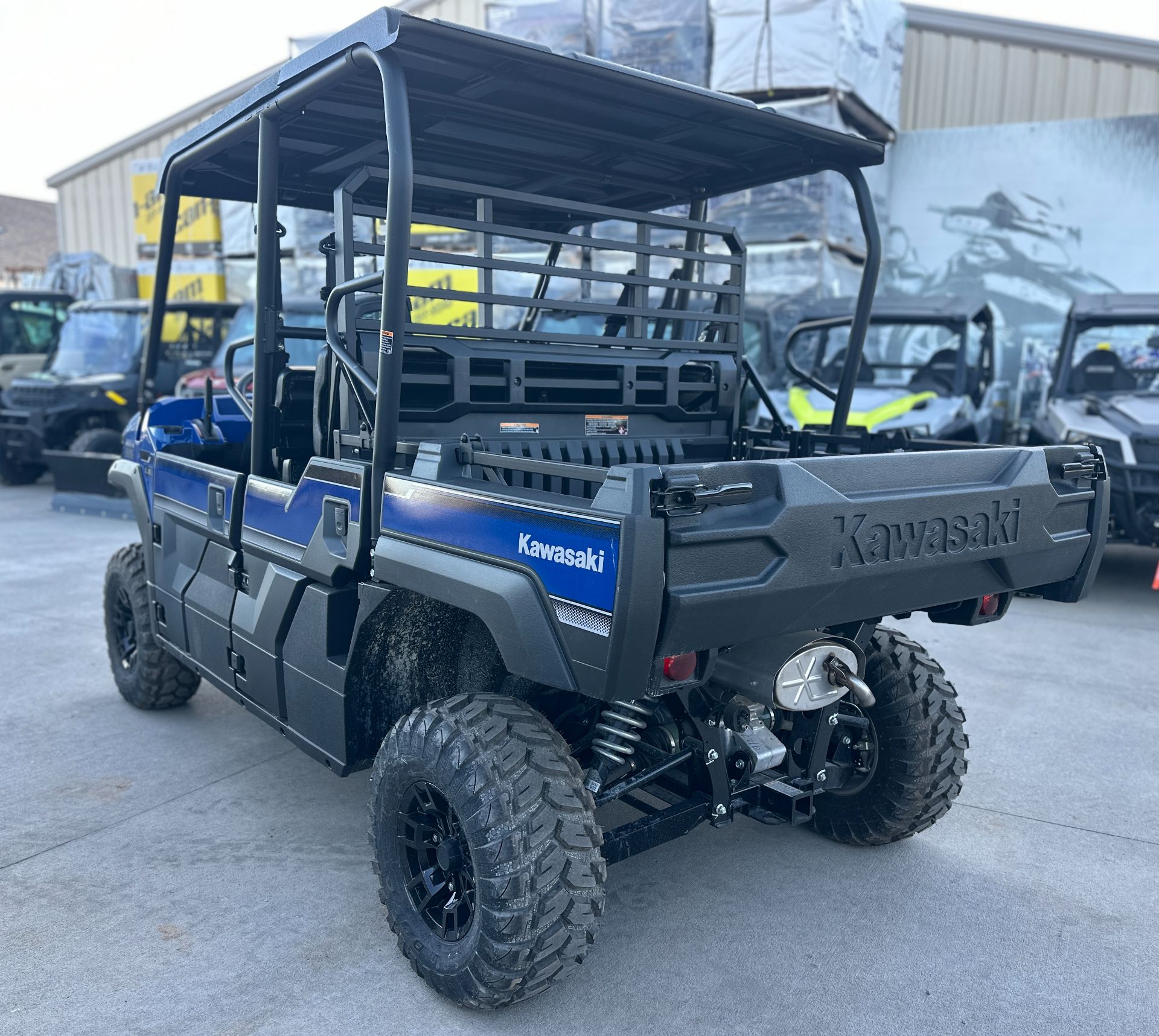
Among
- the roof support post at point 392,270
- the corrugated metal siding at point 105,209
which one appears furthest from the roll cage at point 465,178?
the corrugated metal siding at point 105,209

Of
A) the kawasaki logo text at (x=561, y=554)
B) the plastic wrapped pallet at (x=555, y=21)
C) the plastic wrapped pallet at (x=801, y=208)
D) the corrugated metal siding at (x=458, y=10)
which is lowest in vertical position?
the kawasaki logo text at (x=561, y=554)

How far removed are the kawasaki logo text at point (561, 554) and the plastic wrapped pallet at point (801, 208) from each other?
781cm

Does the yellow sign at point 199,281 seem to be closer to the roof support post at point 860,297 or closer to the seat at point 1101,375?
the seat at point 1101,375

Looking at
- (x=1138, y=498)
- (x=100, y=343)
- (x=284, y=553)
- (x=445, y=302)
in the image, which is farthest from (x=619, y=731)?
(x=100, y=343)

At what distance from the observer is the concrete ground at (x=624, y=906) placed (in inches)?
89.7

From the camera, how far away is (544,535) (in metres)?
1.97

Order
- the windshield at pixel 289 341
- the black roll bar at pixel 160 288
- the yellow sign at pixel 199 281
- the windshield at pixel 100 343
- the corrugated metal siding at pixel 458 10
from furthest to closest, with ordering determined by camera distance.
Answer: the yellow sign at pixel 199 281 < the corrugated metal siding at pixel 458 10 < the windshield at pixel 100 343 < the windshield at pixel 289 341 < the black roll bar at pixel 160 288

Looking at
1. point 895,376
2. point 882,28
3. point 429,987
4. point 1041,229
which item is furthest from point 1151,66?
point 429,987

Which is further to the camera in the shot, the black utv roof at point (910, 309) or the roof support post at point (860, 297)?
the black utv roof at point (910, 309)

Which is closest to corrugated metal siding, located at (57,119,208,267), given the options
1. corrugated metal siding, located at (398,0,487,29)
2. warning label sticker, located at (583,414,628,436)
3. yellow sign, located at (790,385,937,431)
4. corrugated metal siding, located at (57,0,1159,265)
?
corrugated metal siding, located at (398,0,487,29)

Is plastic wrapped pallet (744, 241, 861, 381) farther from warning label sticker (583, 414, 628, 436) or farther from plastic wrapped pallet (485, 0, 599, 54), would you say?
warning label sticker (583, 414, 628, 436)

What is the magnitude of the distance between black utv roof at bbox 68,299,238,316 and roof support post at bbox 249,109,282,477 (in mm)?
8819

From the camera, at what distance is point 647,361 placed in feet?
10.7

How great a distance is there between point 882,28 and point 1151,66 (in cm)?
303
